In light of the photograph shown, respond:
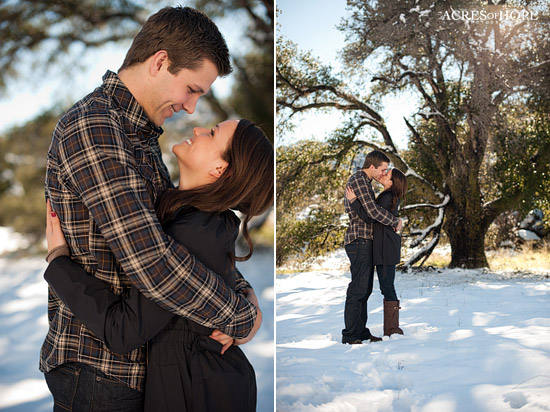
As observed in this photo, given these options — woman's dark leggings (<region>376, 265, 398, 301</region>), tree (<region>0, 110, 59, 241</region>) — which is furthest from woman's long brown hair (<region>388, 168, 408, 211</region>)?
tree (<region>0, 110, 59, 241</region>)

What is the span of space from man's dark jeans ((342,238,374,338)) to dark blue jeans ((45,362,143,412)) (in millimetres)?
1570

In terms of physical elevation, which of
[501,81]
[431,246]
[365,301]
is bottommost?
[365,301]

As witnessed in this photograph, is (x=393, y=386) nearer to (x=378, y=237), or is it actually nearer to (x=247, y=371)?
(x=378, y=237)

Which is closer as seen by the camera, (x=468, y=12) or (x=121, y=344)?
(x=121, y=344)

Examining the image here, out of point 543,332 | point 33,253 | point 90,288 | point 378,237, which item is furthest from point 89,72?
point 543,332

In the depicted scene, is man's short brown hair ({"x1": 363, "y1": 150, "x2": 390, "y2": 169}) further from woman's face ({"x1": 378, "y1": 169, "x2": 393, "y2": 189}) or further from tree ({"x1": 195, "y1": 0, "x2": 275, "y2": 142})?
tree ({"x1": 195, "y1": 0, "x2": 275, "y2": 142})

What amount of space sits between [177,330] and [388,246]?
4.94 feet

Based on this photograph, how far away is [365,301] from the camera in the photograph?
8.27ft

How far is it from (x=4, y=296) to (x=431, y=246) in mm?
2380

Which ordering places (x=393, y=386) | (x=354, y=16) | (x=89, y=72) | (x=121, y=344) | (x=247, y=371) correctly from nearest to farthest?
(x=121, y=344) → (x=247, y=371) → (x=393, y=386) → (x=354, y=16) → (x=89, y=72)

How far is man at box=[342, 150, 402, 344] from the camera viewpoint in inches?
97.8

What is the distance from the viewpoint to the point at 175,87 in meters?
1.20

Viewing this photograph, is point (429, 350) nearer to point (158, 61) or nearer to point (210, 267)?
point (210, 267)

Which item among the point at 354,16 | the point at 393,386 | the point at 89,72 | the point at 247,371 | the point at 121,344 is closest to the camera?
the point at 121,344
